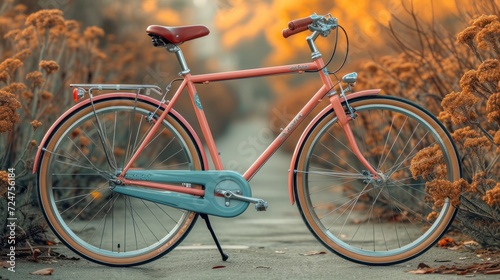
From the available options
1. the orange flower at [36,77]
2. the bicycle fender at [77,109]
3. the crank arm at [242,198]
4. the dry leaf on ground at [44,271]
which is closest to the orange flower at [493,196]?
the crank arm at [242,198]

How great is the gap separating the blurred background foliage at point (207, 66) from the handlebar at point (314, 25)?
0.66m

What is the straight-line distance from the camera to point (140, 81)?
965 cm

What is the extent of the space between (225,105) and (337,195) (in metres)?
10.4

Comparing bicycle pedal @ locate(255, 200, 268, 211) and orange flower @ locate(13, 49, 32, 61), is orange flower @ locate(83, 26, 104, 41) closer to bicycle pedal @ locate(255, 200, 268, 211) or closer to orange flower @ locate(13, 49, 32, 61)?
orange flower @ locate(13, 49, 32, 61)

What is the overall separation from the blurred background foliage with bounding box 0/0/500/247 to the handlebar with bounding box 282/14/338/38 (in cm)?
66

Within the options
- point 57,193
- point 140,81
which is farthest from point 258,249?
point 140,81

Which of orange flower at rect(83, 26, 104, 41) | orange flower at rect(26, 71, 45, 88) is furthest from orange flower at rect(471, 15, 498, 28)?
orange flower at rect(83, 26, 104, 41)

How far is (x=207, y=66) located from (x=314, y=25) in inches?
478

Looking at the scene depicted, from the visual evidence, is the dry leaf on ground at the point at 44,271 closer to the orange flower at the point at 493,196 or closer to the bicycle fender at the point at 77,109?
the bicycle fender at the point at 77,109

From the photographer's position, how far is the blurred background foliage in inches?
183

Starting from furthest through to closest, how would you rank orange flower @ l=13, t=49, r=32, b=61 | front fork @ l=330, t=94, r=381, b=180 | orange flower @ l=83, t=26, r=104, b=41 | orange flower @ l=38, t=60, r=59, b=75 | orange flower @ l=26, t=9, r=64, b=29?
orange flower @ l=83, t=26, r=104, b=41
orange flower @ l=26, t=9, r=64, b=29
orange flower @ l=13, t=49, r=32, b=61
orange flower @ l=38, t=60, r=59, b=75
front fork @ l=330, t=94, r=381, b=180

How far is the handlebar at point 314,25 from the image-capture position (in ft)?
15.2

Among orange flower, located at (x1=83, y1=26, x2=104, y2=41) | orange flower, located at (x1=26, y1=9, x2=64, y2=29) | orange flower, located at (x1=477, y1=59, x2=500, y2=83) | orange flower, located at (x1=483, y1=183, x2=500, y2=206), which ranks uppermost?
orange flower, located at (x1=83, y1=26, x2=104, y2=41)

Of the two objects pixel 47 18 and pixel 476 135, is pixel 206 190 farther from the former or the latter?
pixel 47 18
